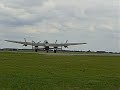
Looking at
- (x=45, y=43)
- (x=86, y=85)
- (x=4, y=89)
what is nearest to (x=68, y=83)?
(x=86, y=85)

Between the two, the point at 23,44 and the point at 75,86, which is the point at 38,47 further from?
the point at 75,86

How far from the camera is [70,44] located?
570 feet

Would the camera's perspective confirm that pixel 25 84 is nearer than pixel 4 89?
No

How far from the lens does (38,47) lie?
17388 centimetres

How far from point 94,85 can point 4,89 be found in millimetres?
7137

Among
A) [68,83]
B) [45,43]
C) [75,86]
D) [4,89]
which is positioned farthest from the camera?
[45,43]

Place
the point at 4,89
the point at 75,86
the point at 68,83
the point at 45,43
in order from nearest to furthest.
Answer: the point at 4,89, the point at 75,86, the point at 68,83, the point at 45,43

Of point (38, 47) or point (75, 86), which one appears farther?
point (38, 47)

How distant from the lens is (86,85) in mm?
24656

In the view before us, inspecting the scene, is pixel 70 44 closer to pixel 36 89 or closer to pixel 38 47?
pixel 38 47

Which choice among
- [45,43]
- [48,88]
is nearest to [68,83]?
→ [48,88]

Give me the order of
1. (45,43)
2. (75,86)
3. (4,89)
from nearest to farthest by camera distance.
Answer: (4,89)
(75,86)
(45,43)

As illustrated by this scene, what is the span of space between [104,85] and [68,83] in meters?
2.75

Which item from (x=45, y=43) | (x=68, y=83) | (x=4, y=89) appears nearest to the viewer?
(x=4, y=89)
